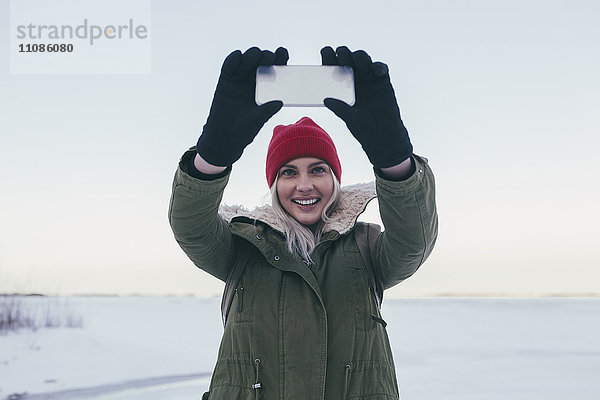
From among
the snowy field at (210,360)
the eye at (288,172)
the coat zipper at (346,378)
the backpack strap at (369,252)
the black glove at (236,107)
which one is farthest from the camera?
the snowy field at (210,360)

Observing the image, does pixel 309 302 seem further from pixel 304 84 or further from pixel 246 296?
pixel 304 84

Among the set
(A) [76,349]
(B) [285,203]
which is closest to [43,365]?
(A) [76,349]

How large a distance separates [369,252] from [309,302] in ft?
0.89

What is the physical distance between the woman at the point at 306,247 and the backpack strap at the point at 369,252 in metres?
0.01

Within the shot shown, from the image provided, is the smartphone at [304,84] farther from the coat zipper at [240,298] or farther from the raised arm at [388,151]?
the coat zipper at [240,298]

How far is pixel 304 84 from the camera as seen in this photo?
119cm

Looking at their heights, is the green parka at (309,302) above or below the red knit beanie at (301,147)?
below

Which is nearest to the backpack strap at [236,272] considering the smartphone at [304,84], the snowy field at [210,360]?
the smartphone at [304,84]

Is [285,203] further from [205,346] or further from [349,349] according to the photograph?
[205,346]

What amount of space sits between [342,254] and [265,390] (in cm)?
41

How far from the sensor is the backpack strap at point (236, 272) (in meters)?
1.43

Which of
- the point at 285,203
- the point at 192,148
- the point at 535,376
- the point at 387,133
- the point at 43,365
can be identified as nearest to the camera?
the point at 387,133

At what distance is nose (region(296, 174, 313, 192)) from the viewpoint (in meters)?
1.50

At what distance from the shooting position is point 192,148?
128cm
